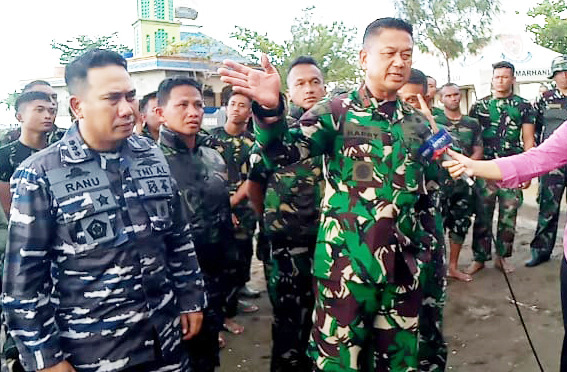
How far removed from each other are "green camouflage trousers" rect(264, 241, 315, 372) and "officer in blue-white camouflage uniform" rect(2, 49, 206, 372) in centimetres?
94

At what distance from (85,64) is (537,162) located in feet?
5.75

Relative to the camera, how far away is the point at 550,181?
5.45 metres

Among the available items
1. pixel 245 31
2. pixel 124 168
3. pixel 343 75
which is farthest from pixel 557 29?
pixel 124 168

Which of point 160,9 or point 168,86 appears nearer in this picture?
point 168,86

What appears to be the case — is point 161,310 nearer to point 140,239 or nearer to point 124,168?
point 140,239

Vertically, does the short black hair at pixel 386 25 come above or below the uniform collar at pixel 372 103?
above

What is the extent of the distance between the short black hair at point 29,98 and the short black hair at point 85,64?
6.69 feet

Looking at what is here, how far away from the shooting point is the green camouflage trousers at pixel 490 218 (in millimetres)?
5305

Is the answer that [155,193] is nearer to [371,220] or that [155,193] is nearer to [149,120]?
[371,220]

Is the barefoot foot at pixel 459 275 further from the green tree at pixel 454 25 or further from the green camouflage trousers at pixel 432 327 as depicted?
the green tree at pixel 454 25

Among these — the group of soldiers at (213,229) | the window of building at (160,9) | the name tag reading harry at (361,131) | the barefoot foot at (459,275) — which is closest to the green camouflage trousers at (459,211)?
the barefoot foot at (459,275)

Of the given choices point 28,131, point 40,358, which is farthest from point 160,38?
point 40,358

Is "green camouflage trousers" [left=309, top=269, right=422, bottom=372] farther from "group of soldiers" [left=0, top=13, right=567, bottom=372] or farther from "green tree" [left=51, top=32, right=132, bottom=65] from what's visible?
"green tree" [left=51, top=32, right=132, bottom=65]

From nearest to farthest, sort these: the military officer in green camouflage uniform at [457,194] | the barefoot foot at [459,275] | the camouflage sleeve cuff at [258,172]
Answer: the camouflage sleeve cuff at [258,172], the military officer in green camouflage uniform at [457,194], the barefoot foot at [459,275]
